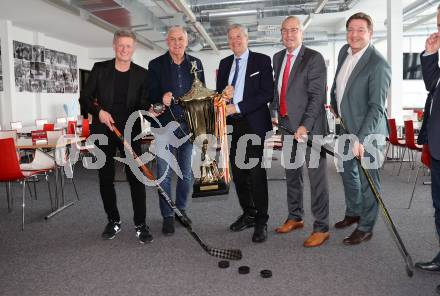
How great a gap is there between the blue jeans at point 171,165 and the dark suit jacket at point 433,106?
1.88m

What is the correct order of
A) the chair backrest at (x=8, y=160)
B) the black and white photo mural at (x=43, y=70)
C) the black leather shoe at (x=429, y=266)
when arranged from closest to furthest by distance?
the black leather shoe at (x=429, y=266), the chair backrest at (x=8, y=160), the black and white photo mural at (x=43, y=70)

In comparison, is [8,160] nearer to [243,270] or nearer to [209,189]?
[209,189]

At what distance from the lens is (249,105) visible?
10.3ft

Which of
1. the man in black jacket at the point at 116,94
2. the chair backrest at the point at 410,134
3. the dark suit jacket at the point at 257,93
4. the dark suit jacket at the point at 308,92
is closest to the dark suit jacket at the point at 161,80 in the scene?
the man in black jacket at the point at 116,94

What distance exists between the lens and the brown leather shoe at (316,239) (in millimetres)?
3211

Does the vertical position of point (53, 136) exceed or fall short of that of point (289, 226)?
it exceeds it

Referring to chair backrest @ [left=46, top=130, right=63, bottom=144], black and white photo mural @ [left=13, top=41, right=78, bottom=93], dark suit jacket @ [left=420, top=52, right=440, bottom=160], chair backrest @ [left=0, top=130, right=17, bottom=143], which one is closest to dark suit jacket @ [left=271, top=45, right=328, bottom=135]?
dark suit jacket @ [left=420, top=52, right=440, bottom=160]

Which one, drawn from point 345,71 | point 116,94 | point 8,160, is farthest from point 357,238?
point 8,160

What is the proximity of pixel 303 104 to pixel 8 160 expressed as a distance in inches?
112

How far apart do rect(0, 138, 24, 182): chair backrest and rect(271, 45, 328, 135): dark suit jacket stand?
2.68 m

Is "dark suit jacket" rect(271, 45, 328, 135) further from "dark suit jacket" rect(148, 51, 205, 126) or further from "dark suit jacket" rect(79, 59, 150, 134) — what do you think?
"dark suit jacket" rect(79, 59, 150, 134)

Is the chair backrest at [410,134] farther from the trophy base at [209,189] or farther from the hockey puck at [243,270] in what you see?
the hockey puck at [243,270]

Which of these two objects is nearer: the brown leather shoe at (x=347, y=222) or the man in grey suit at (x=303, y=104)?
the man in grey suit at (x=303, y=104)

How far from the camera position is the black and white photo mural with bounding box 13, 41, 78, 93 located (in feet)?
32.5
